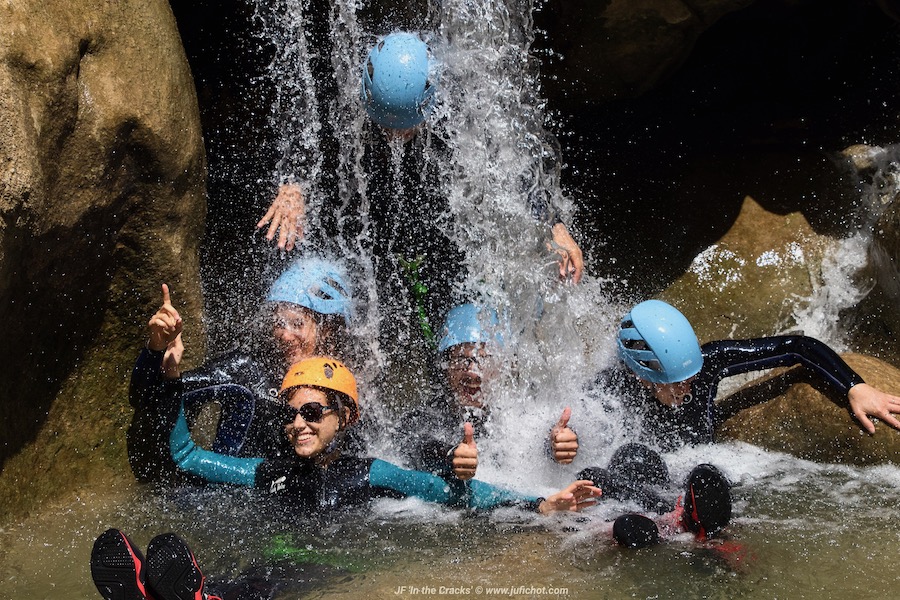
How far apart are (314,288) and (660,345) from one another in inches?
68.0

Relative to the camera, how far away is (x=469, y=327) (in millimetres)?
4562

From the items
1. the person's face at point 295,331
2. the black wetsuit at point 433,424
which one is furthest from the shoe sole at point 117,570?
the person's face at point 295,331

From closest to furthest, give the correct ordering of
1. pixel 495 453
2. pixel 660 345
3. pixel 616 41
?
pixel 660 345 → pixel 495 453 → pixel 616 41

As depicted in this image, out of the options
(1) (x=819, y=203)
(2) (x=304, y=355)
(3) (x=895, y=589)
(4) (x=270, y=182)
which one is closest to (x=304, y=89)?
(4) (x=270, y=182)

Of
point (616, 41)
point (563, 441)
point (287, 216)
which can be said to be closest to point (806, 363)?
point (563, 441)

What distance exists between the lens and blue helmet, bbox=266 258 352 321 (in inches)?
178

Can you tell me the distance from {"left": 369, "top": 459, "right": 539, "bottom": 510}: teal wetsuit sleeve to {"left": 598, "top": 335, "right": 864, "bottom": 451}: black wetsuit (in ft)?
2.85

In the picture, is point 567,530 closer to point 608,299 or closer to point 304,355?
point 304,355


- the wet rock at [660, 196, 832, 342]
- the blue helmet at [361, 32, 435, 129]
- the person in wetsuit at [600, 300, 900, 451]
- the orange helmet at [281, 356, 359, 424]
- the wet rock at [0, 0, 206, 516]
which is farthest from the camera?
the wet rock at [660, 196, 832, 342]

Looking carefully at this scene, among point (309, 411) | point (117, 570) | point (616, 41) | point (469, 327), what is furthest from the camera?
point (616, 41)

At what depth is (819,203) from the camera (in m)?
5.52

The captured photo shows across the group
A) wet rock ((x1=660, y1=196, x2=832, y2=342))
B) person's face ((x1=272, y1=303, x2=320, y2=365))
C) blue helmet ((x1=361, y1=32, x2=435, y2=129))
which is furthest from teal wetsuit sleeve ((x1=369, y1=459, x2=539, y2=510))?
wet rock ((x1=660, y1=196, x2=832, y2=342))

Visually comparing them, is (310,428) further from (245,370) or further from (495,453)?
(495,453)

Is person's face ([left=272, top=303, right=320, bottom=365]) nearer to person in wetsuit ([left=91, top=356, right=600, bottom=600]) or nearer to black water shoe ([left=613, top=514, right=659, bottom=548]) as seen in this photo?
person in wetsuit ([left=91, top=356, right=600, bottom=600])
